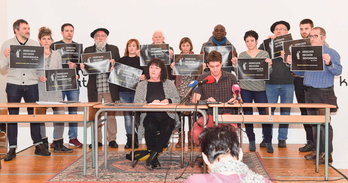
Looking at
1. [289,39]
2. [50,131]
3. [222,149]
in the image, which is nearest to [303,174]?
[289,39]

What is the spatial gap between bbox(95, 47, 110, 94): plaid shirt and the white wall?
1061mm

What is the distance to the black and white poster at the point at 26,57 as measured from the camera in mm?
5430

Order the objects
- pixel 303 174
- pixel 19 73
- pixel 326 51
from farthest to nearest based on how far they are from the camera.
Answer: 1. pixel 19 73
2. pixel 326 51
3. pixel 303 174

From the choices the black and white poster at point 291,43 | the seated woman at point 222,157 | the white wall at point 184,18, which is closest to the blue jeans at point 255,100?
the black and white poster at point 291,43

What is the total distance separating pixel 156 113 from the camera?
16.8 ft

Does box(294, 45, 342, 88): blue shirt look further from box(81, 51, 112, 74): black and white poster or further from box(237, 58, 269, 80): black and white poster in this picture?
box(81, 51, 112, 74): black and white poster

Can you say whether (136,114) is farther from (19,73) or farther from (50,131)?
(50,131)

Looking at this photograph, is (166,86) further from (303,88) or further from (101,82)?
(303,88)

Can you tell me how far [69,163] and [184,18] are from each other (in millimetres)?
3482

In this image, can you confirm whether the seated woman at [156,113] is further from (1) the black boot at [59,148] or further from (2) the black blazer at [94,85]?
(1) the black boot at [59,148]

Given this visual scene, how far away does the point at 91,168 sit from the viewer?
5016mm

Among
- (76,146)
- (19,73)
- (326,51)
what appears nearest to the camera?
(326,51)

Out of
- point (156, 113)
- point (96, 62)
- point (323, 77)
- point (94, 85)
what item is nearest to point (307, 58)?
point (323, 77)

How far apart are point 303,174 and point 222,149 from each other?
3.36 metres
